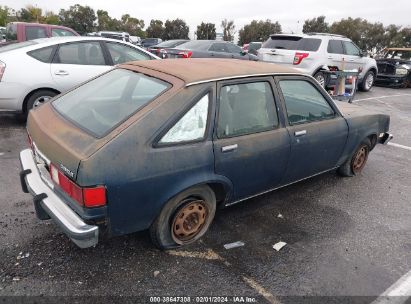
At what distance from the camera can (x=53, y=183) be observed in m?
2.69

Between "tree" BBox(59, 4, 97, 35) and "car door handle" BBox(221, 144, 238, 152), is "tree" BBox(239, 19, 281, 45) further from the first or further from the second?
"car door handle" BBox(221, 144, 238, 152)

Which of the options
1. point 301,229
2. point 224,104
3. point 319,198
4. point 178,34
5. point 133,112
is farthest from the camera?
point 178,34

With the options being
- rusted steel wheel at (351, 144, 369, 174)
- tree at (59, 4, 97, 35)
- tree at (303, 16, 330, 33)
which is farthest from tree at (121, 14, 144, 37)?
rusted steel wheel at (351, 144, 369, 174)

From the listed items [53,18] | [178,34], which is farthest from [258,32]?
[53,18]

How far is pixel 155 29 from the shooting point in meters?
54.4

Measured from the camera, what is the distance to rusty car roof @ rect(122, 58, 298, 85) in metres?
2.92

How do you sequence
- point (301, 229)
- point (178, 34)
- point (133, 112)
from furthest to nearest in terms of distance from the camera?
point (178, 34)
point (301, 229)
point (133, 112)

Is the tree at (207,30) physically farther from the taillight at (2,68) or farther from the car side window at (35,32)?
the taillight at (2,68)

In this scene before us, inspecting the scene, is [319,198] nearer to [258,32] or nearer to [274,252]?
[274,252]

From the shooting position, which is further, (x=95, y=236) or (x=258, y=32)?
(x=258, y=32)

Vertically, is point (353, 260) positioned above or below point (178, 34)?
below

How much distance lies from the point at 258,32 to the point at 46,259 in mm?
49441

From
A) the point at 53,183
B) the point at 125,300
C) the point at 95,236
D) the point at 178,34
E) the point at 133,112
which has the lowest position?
the point at 125,300

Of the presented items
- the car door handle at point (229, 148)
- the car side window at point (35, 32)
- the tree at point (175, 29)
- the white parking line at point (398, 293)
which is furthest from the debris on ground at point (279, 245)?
the tree at point (175, 29)
